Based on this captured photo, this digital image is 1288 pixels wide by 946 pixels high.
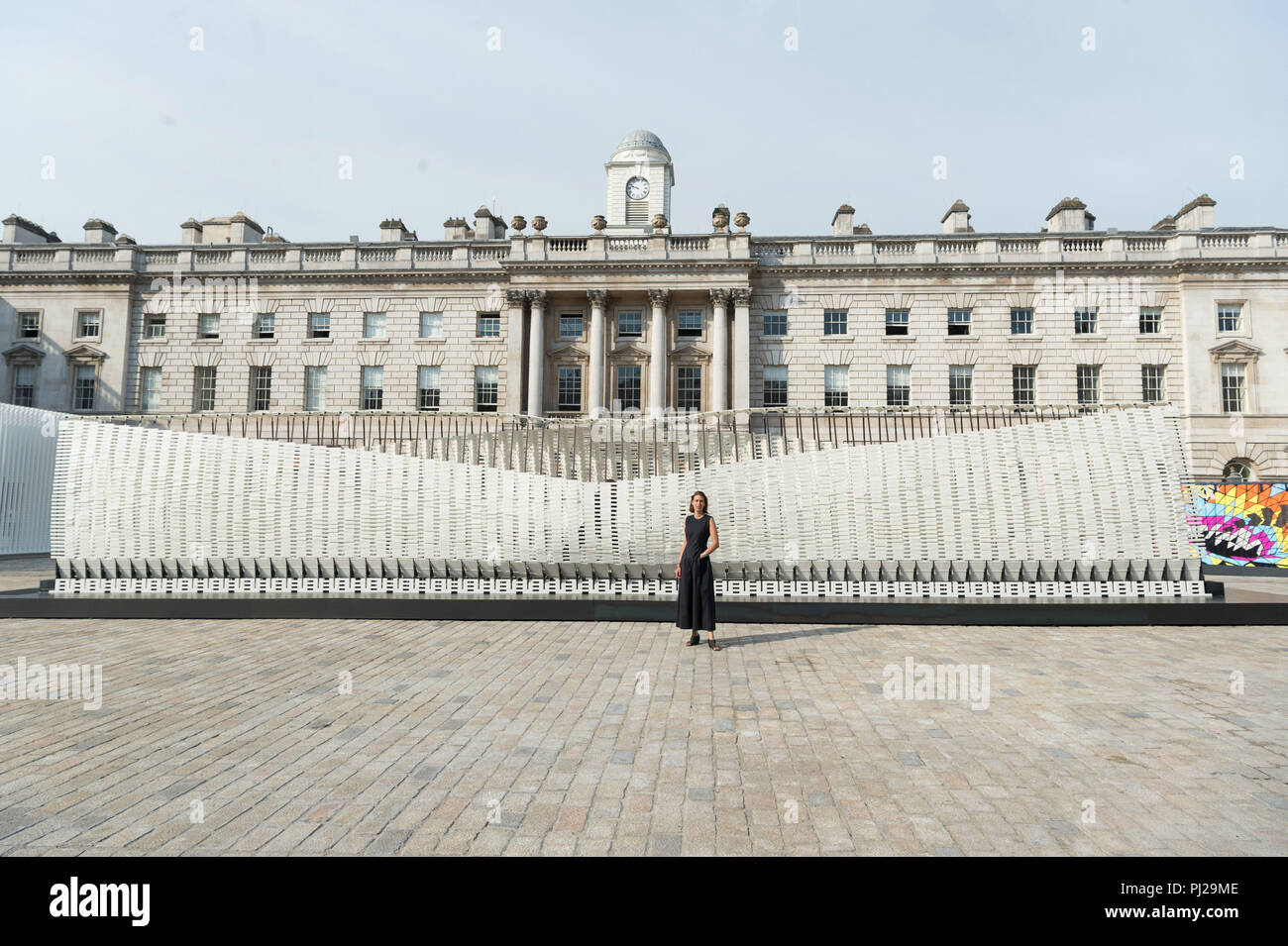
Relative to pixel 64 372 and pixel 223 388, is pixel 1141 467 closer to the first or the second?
pixel 223 388

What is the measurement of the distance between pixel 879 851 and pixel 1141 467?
8.94 m

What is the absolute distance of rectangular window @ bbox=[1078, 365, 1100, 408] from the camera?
116 ft

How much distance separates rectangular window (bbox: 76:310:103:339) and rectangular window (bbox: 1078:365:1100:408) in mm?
53888

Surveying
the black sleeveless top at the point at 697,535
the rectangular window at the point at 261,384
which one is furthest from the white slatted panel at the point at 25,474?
the black sleeveless top at the point at 697,535

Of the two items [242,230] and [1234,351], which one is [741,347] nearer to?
[1234,351]

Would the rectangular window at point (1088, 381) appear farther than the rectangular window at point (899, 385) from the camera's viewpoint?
No

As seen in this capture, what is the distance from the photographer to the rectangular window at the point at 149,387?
3850 centimetres

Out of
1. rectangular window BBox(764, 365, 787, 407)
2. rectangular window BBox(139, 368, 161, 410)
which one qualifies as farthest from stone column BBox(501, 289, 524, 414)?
rectangular window BBox(139, 368, 161, 410)

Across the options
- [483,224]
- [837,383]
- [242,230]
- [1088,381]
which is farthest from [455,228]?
[1088,381]

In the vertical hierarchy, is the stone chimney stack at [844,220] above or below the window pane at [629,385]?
above

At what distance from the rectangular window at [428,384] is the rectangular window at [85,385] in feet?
60.4

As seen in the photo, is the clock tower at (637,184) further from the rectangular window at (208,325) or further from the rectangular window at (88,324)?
the rectangular window at (88,324)

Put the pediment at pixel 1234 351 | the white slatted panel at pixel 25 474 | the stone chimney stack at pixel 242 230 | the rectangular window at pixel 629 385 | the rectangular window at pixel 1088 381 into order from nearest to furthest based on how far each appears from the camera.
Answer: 1. the white slatted panel at pixel 25 474
2. the pediment at pixel 1234 351
3. the rectangular window at pixel 1088 381
4. the rectangular window at pixel 629 385
5. the stone chimney stack at pixel 242 230
